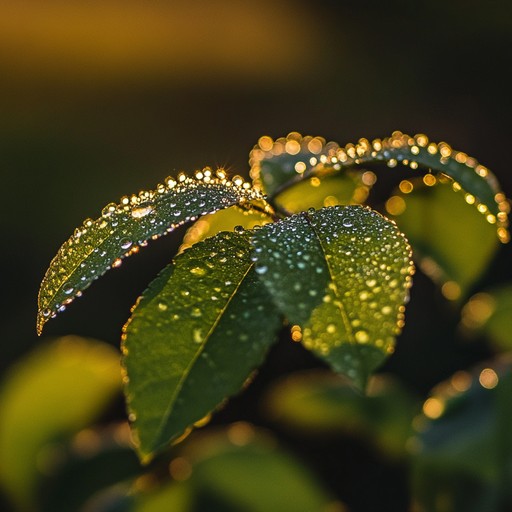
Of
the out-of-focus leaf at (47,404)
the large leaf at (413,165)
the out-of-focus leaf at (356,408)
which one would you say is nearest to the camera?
the large leaf at (413,165)

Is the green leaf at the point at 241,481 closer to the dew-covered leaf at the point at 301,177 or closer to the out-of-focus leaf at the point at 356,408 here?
the out-of-focus leaf at the point at 356,408

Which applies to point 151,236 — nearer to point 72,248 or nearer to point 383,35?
point 72,248

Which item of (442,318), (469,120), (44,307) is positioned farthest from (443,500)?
(469,120)

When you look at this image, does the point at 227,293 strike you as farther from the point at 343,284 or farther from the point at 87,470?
the point at 87,470

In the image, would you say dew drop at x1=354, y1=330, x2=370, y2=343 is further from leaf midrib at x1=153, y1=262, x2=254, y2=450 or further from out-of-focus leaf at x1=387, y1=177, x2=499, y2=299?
out-of-focus leaf at x1=387, y1=177, x2=499, y2=299

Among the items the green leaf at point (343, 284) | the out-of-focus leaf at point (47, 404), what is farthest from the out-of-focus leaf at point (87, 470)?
the green leaf at point (343, 284)

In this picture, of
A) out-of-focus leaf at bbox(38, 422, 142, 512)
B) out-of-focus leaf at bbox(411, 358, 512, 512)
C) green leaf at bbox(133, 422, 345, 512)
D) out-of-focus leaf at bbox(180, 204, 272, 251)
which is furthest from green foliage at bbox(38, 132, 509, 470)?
out-of-focus leaf at bbox(38, 422, 142, 512)
